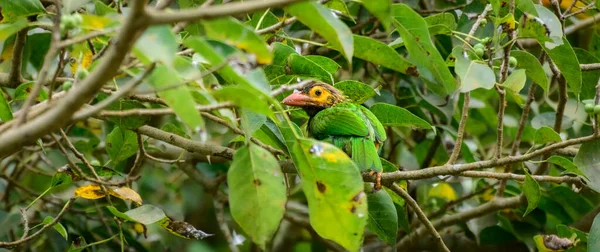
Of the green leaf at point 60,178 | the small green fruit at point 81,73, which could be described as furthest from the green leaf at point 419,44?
the green leaf at point 60,178

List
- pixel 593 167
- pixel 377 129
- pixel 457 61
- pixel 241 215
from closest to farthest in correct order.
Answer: pixel 241 215 < pixel 457 61 < pixel 593 167 < pixel 377 129

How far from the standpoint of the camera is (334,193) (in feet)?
6.64

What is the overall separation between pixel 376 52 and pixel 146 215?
92 cm

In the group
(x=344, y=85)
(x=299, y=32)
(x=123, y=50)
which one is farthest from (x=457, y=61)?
(x=299, y=32)


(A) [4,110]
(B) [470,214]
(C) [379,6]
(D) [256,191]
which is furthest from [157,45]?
(B) [470,214]

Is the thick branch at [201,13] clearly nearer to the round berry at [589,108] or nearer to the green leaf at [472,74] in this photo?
the green leaf at [472,74]

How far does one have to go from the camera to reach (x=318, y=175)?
2037 millimetres

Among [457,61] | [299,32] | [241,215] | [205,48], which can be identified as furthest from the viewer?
[299,32]

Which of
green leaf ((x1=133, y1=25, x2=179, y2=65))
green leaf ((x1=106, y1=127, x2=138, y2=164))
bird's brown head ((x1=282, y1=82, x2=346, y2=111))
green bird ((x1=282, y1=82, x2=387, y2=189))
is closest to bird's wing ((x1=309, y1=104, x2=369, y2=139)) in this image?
green bird ((x1=282, y1=82, x2=387, y2=189))

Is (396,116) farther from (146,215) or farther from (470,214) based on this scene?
(470,214)

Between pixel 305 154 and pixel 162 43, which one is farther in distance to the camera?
pixel 305 154

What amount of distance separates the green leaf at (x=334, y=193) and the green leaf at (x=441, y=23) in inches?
38.8

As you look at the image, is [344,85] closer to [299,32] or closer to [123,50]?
[299,32]

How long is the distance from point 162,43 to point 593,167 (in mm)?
1817
